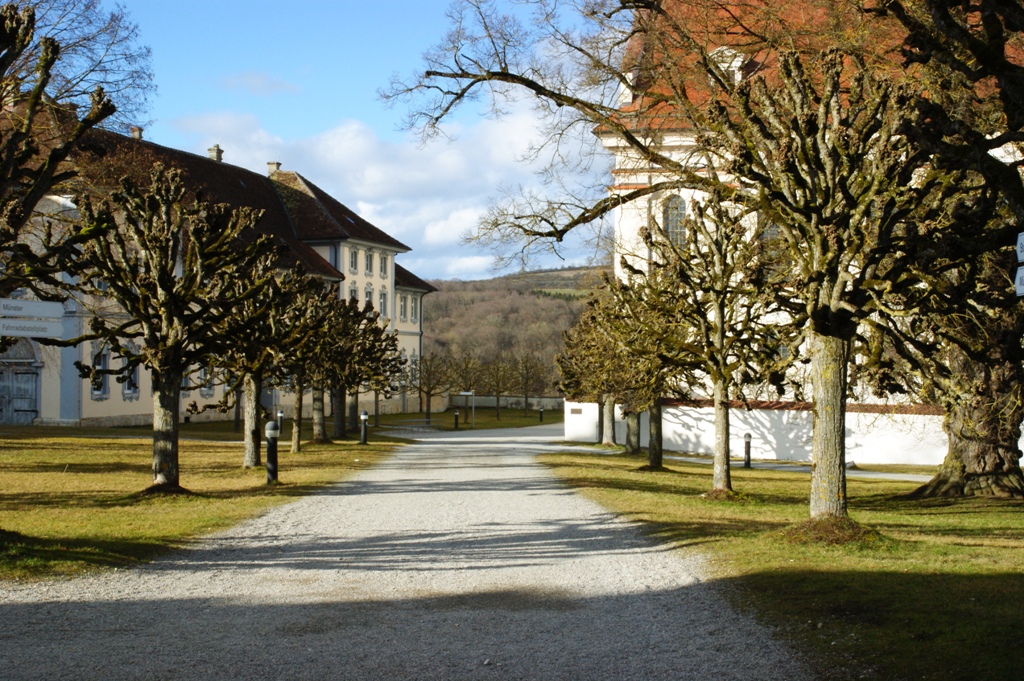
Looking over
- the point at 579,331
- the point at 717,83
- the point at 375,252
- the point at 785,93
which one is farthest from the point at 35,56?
the point at 375,252

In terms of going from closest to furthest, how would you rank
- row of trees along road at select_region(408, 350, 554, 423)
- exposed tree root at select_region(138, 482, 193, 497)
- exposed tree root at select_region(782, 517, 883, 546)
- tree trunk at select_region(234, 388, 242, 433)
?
exposed tree root at select_region(782, 517, 883, 546)
exposed tree root at select_region(138, 482, 193, 497)
tree trunk at select_region(234, 388, 242, 433)
row of trees along road at select_region(408, 350, 554, 423)

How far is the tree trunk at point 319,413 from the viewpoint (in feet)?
115

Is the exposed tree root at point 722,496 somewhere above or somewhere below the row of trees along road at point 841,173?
below

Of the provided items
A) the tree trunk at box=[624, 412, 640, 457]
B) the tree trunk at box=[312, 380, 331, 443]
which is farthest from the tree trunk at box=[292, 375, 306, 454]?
the tree trunk at box=[624, 412, 640, 457]

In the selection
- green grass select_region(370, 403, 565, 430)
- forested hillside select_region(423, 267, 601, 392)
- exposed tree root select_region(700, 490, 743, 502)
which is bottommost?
green grass select_region(370, 403, 565, 430)

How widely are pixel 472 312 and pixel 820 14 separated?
118473mm

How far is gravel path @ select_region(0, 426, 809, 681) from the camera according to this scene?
20.8 ft

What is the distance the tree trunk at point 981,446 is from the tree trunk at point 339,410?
23963 mm

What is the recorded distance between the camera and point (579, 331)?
133ft

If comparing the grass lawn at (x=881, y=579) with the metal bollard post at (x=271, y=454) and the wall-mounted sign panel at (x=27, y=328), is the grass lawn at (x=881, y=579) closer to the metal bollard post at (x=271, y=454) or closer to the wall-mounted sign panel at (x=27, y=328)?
the metal bollard post at (x=271, y=454)

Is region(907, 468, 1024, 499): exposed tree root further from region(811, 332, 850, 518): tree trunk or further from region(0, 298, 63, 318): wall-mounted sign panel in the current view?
region(0, 298, 63, 318): wall-mounted sign panel

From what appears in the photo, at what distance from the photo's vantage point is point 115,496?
54.7ft

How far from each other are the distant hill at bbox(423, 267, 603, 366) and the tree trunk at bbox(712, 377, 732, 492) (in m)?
85.5

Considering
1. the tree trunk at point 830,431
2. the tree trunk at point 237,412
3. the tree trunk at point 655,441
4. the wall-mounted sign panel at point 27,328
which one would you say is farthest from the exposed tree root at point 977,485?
the tree trunk at point 237,412
